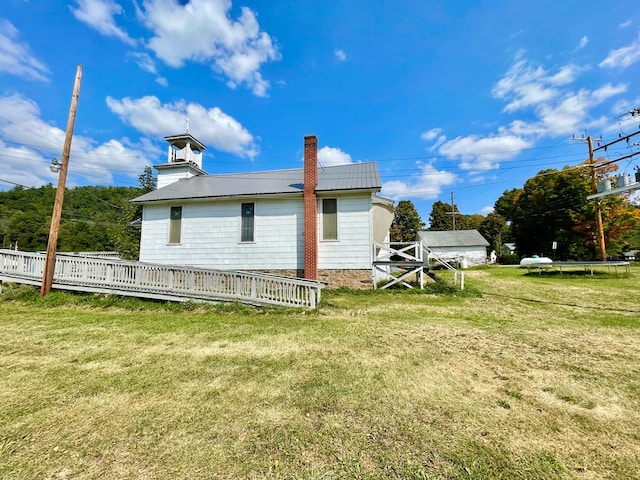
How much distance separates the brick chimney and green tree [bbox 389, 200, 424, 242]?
132 ft

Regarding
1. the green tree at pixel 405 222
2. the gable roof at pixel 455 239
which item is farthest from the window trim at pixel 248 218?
the green tree at pixel 405 222

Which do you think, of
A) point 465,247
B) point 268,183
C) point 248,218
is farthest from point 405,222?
point 248,218

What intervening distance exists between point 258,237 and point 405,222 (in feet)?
142

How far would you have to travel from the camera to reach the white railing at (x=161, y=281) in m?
8.89

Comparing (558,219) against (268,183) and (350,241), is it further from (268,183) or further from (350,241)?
(268,183)

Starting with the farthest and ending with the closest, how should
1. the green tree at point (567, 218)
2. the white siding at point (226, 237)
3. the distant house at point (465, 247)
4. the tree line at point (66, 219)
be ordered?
the tree line at point (66, 219)
the distant house at point (465, 247)
the green tree at point (567, 218)
the white siding at point (226, 237)

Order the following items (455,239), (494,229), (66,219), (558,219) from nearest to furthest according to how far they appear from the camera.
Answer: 1. (558,219)
2. (455,239)
3. (494,229)
4. (66,219)

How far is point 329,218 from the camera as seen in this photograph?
40.1ft

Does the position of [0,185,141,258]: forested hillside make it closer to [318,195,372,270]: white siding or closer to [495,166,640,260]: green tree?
[318,195,372,270]: white siding

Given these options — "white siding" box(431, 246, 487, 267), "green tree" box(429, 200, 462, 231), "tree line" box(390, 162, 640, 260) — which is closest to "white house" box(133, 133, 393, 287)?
"tree line" box(390, 162, 640, 260)

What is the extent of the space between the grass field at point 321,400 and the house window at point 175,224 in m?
6.92

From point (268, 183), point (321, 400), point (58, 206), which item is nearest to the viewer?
point (321, 400)

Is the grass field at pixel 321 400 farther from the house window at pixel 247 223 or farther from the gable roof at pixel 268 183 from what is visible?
the gable roof at pixel 268 183

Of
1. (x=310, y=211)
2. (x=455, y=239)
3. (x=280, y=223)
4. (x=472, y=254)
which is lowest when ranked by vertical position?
(x=472, y=254)
